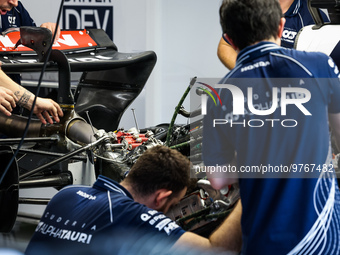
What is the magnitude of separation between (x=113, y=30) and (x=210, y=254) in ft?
13.1

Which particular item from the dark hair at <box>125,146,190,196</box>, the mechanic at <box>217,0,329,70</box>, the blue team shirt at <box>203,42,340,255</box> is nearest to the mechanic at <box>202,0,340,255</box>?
the blue team shirt at <box>203,42,340,255</box>

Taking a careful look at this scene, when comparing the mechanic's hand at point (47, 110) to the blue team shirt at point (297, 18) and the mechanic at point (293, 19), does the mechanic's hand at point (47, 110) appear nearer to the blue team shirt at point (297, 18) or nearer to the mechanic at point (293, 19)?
the mechanic at point (293, 19)

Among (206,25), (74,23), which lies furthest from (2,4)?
(206,25)

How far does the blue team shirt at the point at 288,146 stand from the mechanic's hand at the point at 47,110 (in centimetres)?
136

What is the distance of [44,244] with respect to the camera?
5.88 feet

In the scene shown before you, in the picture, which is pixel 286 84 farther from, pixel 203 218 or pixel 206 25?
pixel 206 25

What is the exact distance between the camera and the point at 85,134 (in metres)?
2.88

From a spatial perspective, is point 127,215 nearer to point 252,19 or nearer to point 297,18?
point 252,19

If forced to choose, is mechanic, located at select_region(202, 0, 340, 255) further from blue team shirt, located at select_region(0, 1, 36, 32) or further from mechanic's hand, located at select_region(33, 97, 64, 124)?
blue team shirt, located at select_region(0, 1, 36, 32)

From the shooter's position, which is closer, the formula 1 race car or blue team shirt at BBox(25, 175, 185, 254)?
blue team shirt at BBox(25, 175, 185, 254)

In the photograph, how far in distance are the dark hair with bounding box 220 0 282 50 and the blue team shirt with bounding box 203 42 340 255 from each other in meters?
0.03

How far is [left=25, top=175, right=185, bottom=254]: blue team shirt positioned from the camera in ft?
5.56

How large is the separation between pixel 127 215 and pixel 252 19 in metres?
0.63

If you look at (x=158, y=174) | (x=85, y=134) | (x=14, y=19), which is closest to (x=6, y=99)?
(x=85, y=134)
